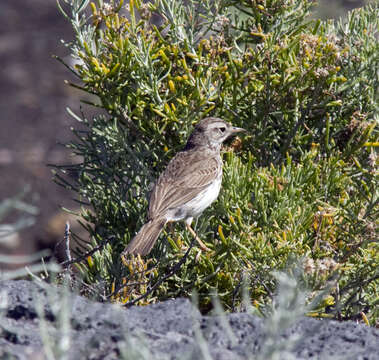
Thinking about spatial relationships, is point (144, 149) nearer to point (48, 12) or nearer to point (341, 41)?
point (341, 41)

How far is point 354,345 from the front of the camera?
302cm

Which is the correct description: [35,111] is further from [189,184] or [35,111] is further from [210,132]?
[210,132]

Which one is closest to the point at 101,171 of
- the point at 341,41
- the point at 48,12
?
the point at 341,41

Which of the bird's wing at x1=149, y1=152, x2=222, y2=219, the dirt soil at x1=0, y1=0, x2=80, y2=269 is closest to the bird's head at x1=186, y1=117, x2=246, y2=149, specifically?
the bird's wing at x1=149, y1=152, x2=222, y2=219

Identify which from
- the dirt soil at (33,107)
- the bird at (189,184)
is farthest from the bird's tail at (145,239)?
the dirt soil at (33,107)

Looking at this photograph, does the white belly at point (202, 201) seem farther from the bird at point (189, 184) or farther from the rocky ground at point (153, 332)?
the rocky ground at point (153, 332)

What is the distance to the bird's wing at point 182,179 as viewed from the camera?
5730 mm

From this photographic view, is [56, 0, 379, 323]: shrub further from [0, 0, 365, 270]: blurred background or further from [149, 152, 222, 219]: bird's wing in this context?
[0, 0, 365, 270]: blurred background

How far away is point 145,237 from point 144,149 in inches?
33.9

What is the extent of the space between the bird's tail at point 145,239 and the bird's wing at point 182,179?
12cm

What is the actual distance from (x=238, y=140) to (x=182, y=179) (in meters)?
0.79

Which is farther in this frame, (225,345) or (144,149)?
(144,149)

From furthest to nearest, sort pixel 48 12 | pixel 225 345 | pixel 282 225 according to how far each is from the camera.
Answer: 1. pixel 48 12
2. pixel 282 225
3. pixel 225 345

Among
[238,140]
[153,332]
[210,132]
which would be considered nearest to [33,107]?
[210,132]
